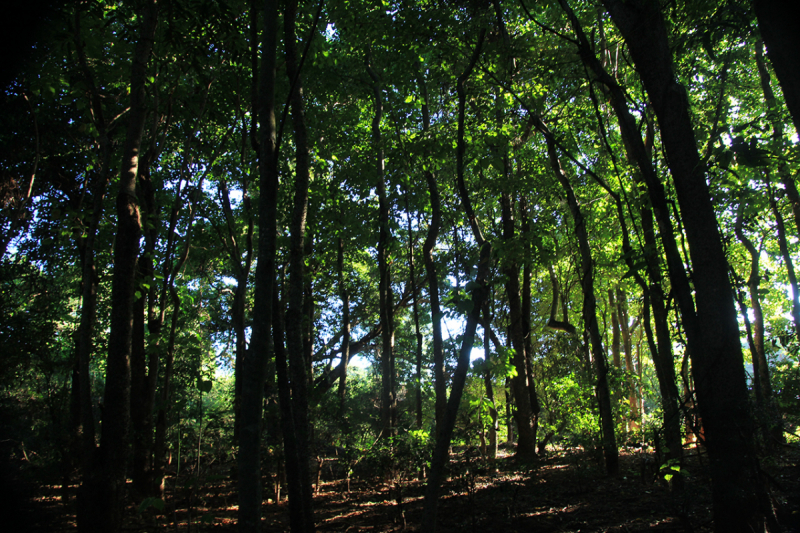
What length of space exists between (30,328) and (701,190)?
11.9 m

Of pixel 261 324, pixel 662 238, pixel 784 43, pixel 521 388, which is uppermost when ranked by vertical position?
pixel 784 43

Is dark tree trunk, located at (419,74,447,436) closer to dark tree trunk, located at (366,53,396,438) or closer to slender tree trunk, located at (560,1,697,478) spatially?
dark tree trunk, located at (366,53,396,438)

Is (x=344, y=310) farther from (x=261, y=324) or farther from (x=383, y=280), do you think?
(x=261, y=324)

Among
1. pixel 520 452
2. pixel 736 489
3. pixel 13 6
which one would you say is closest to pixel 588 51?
pixel 736 489

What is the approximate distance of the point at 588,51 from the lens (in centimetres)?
454

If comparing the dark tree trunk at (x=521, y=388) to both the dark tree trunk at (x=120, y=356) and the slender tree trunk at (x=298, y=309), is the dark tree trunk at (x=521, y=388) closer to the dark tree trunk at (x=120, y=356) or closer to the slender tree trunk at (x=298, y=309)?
the slender tree trunk at (x=298, y=309)

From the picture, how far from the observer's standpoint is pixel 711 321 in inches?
130

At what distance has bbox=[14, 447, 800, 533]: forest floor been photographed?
4.48m

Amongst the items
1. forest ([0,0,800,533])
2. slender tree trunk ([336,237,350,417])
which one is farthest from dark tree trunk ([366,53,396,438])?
slender tree trunk ([336,237,350,417])

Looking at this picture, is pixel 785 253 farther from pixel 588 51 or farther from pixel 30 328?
pixel 30 328

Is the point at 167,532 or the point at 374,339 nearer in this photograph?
the point at 167,532

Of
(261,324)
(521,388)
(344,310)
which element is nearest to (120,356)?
(261,324)

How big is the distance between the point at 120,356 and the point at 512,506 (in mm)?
4942

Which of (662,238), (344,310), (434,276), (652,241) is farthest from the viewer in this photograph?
(344,310)
